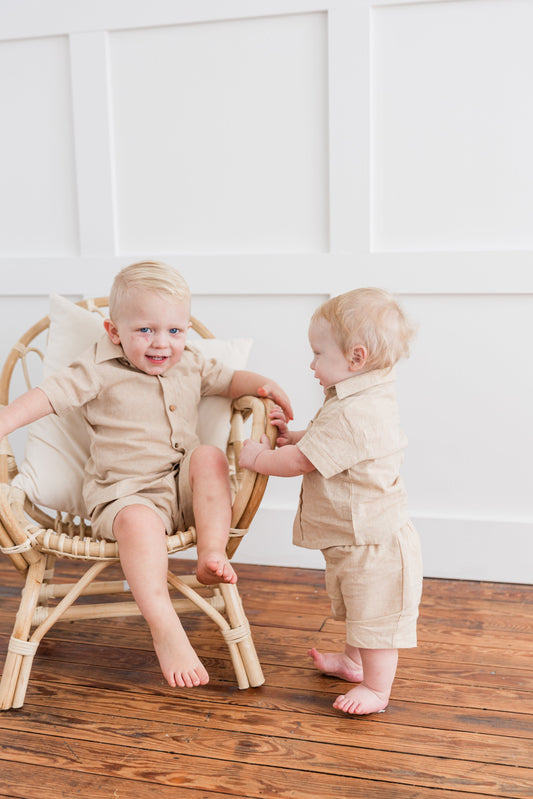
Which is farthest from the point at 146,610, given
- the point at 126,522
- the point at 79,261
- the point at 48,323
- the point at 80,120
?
the point at 80,120

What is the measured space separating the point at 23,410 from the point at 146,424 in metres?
0.27

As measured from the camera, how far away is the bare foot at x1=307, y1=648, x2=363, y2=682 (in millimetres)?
1663

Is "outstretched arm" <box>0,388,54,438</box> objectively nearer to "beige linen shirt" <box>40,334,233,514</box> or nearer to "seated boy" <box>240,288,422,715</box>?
"beige linen shirt" <box>40,334,233,514</box>

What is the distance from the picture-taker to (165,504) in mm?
1664

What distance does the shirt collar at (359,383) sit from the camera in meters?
1.51

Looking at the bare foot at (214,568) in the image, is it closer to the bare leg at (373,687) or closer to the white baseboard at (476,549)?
the bare leg at (373,687)

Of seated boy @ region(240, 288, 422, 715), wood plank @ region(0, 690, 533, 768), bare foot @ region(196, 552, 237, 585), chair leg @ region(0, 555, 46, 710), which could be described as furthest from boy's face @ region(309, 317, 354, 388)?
chair leg @ region(0, 555, 46, 710)

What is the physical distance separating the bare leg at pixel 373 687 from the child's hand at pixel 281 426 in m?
0.46

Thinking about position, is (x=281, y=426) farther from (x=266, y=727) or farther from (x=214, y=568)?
(x=266, y=727)

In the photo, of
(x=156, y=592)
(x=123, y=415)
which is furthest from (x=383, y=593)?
(x=123, y=415)

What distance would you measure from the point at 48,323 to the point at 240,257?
592 mm

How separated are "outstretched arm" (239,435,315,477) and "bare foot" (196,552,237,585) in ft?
0.62

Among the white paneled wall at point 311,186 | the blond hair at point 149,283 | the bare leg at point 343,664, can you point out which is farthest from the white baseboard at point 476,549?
the blond hair at point 149,283

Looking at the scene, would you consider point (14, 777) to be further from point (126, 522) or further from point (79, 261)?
point (79, 261)
